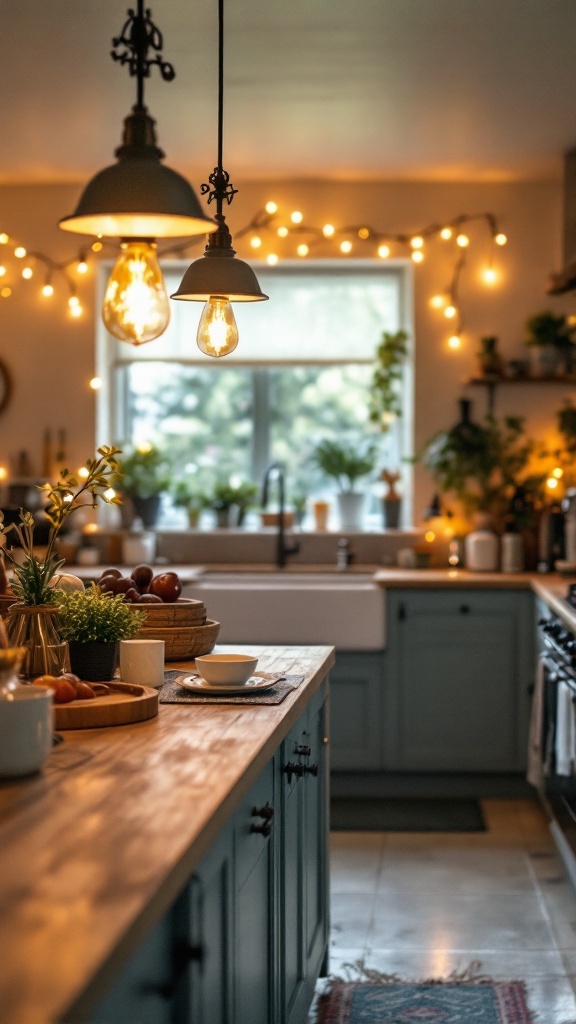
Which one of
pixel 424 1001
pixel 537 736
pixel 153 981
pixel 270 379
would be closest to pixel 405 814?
pixel 537 736

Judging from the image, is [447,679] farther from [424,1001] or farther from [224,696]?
[224,696]

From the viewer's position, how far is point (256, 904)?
2.12 metres

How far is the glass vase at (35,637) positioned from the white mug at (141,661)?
0.60 feet

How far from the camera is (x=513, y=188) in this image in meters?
5.79

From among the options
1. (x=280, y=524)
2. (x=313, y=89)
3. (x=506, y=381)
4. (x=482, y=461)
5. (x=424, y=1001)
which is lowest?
(x=424, y=1001)

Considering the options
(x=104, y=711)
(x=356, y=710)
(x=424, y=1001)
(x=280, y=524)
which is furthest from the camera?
(x=280, y=524)

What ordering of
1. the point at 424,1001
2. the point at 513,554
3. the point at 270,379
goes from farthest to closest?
the point at 270,379, the point at 513,554, the point at 424,1001

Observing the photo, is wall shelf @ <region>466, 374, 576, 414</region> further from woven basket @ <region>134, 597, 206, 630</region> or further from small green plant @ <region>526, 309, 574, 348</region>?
woven basket @ <region>134, 597, 206, 630</region>

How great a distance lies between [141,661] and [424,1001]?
1.31 m

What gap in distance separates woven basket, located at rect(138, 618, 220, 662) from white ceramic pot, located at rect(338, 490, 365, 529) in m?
3.12

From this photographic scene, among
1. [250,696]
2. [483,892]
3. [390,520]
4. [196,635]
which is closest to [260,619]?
[390,520]

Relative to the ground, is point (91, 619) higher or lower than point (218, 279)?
lower

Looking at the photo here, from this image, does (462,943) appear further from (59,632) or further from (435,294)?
(435,294)

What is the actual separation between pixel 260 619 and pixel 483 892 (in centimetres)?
169
